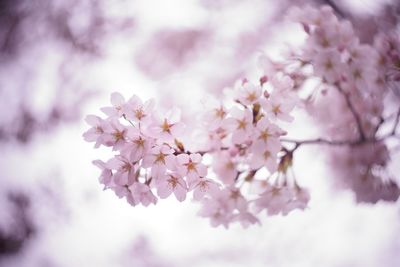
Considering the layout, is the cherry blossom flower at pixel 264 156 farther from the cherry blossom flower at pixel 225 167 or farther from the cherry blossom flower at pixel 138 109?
the cherry blossom flower at pixel 138 109

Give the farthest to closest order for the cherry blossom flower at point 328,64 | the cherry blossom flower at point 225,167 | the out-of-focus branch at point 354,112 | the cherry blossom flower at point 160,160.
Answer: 1. the out-of-focus branch at point 354,112
2. the cherry blossom flower at point 225,167
3. the cherry blossom flower at point 328,64
4. the cherry blossom flower at point 160,160

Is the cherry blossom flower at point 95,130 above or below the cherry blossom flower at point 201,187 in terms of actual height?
above

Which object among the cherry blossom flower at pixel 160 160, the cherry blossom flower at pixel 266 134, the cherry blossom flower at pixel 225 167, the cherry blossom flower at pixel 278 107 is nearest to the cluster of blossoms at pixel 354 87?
the cherry blossom flower at pixel 278 107

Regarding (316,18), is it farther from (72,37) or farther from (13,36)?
(13,36)

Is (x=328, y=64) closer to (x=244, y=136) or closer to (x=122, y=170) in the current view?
(x=244, y=136)

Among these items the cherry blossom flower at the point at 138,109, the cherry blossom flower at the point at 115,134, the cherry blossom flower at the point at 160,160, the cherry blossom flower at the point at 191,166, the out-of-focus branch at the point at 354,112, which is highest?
the cherry blossom flower at the point at 138,109

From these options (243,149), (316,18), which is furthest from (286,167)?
(316,18)

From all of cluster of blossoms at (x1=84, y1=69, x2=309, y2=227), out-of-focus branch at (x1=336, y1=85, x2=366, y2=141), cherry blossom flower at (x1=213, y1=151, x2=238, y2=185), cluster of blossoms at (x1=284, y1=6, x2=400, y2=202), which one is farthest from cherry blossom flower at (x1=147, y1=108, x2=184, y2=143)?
out-of-focus branch at (x1=336, y1=85, x2=366, y2=141)

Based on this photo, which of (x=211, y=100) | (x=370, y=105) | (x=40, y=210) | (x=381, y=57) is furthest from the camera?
(x=40, y=210)

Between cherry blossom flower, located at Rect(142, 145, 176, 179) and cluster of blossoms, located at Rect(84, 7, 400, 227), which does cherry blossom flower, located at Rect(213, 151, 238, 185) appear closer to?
cluster of blossoms, located at Rect(84, 7, 400, 227)
